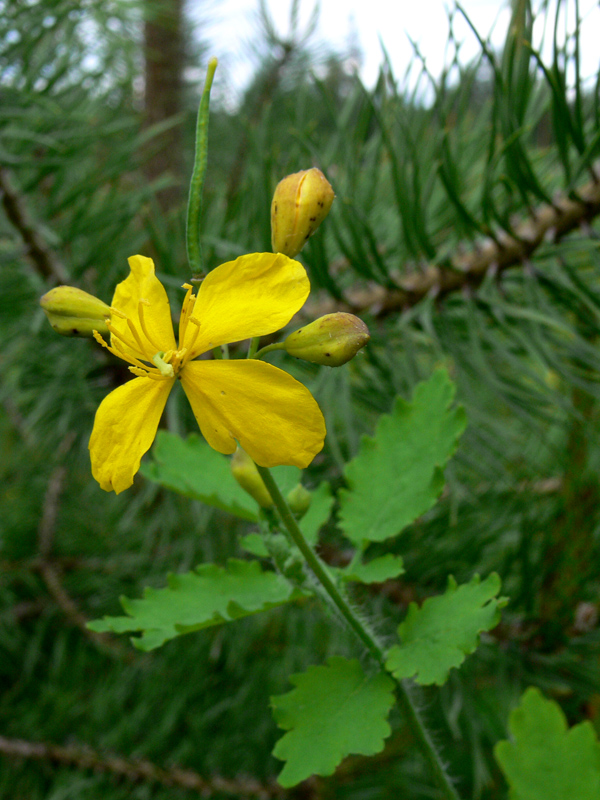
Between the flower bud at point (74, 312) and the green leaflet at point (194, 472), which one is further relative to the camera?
the green leaflet at point (194, 472)

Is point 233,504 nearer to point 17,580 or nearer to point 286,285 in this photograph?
point 286,285

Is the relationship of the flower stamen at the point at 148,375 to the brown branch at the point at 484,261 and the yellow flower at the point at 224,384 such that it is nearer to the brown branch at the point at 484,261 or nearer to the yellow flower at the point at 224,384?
the yellow flower at the point at 224,384

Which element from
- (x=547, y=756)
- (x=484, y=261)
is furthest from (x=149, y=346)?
(x=484, y=261)

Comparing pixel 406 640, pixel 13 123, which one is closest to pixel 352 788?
pixel 406 640

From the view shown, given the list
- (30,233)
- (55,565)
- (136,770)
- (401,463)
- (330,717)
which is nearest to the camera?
(330,717)

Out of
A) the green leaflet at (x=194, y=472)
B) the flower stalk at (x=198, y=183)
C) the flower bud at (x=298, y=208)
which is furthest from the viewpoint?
the green leaflet at (x=194, y=472)

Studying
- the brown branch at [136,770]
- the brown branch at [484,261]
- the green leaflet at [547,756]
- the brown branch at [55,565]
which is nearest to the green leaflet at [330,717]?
the green leaflet at [547,756]

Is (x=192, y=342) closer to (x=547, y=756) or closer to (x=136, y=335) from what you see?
(x=136, y=335)
